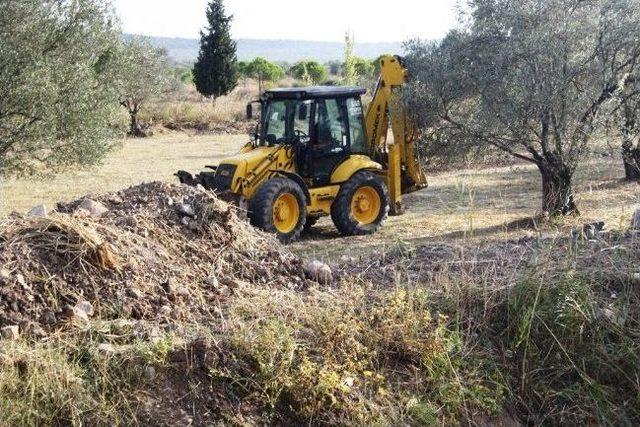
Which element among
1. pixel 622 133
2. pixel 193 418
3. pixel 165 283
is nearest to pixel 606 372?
pixel 193 418

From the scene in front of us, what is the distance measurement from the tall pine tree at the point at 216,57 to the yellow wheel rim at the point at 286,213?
31.5 meters

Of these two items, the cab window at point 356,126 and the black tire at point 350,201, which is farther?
the cab window at point 356,126

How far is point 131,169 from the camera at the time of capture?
2236 cm

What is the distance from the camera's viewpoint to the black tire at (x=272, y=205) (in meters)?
11.0

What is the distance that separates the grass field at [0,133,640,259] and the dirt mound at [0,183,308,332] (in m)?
1.94

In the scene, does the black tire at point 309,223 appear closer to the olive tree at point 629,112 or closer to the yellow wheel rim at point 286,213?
the yellow wheel rim at point 286,213

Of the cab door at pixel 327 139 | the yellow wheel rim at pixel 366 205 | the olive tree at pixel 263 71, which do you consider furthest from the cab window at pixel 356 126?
the olive tree at pixel 263 71

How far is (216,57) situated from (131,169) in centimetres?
2074

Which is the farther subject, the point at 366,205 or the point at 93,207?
the point at 366,205

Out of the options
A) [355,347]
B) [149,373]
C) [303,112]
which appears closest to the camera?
[149,373]

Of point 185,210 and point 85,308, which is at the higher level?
point 185,210

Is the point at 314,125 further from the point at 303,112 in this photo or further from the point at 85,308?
the point at 85,308

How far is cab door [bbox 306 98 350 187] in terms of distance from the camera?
11.9 metres

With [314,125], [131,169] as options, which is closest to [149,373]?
[314,125]
